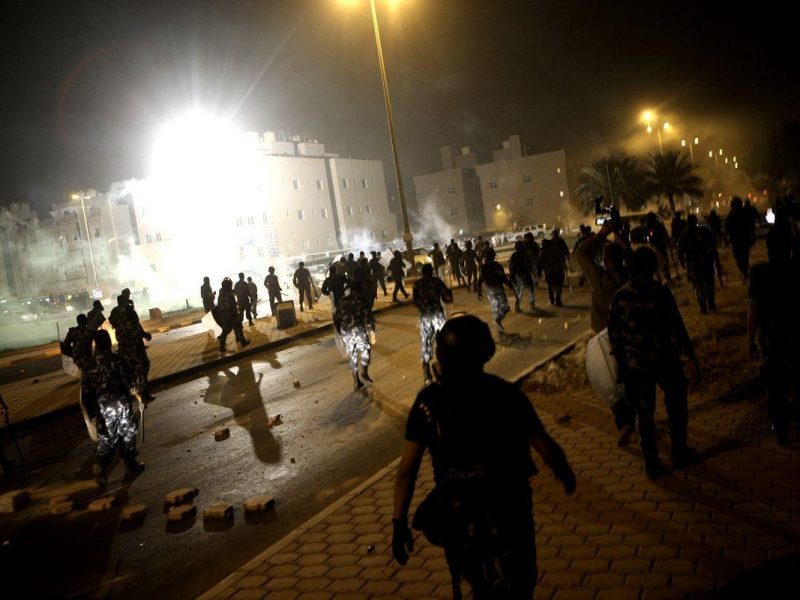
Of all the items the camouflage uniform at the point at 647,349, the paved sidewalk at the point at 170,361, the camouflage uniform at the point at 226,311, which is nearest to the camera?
the camouflage uniform at the point at 647,349

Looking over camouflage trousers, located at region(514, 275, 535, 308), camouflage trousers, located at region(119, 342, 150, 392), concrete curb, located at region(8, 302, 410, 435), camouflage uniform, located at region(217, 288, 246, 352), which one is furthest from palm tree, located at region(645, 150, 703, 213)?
camouflage trousers, located at region(119, 342, 150, 392)

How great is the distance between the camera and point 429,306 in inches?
385

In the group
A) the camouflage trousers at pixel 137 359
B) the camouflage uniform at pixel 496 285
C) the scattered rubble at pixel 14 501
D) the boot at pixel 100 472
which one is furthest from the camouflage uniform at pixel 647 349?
the camouflage trousers at pixel 137 359

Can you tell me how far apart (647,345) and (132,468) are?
20.5 feet

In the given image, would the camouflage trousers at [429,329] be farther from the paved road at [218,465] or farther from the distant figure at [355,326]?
the distant figure at [355,326]

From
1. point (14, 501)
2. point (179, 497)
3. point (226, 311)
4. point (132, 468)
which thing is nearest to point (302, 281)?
point (226, 311)

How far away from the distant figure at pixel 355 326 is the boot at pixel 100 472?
3916 millimetres

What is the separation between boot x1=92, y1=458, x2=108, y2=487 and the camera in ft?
23.4

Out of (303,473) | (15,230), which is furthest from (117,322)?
(15,230)

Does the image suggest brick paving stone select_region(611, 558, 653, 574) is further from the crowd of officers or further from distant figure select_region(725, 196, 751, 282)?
distant figure select_region(725, 196, 751, 282)

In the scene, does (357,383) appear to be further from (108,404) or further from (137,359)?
(137,359)

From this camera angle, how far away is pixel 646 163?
43.9 meters

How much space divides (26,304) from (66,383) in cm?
3945

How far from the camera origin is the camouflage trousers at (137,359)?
37.8ft
